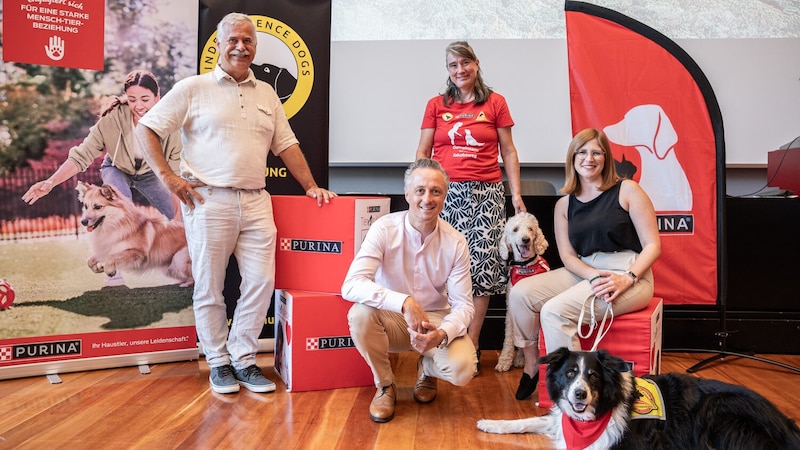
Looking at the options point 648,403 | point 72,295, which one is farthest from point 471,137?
point 72,295

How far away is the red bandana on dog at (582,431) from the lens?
192cm

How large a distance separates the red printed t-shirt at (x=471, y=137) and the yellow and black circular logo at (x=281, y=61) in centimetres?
84

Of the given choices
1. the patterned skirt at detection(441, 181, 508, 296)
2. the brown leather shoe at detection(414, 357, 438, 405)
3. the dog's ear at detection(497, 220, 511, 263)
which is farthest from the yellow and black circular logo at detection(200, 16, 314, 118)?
the brown leather shoe at detection(414, 357, 438, 405)

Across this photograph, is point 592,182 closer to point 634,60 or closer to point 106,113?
point 634,60

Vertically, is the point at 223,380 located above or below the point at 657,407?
below

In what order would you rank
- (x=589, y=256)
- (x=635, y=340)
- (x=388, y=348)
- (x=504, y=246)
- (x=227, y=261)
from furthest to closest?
(x=504, y=246) < (x=227, y=261) < (x=589, y=256) < (x=388, y=348) < (x=635, y=340)

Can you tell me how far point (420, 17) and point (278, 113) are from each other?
1.85 m

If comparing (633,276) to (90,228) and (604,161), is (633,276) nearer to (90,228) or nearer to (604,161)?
(604,161)

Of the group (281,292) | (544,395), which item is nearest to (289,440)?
(281,292)

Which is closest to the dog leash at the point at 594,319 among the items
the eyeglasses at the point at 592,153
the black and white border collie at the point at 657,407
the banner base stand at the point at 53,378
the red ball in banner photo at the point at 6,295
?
the black and white border collie at the point at 657,407

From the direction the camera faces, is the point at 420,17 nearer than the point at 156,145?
No

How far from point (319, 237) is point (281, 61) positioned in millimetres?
1115

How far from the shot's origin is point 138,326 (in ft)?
10.3

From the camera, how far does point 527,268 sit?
309 centimetres
